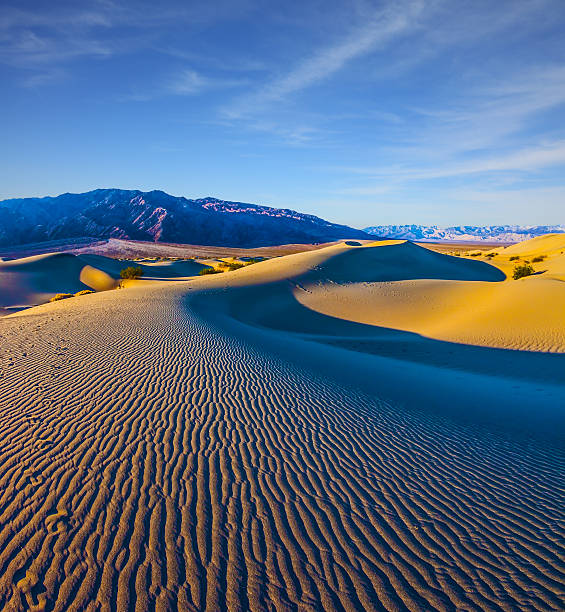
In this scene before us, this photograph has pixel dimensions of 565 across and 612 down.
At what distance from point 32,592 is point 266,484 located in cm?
237

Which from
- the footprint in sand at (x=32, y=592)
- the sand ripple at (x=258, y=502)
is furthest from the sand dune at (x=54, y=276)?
the footprint in sand at (x=32, y=592)

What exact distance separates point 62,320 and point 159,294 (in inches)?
289

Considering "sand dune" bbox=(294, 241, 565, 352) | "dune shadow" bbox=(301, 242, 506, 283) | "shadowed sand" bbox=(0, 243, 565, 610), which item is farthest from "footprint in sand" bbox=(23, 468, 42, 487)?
"dune shadow" bbox=(301, 242, 506, 283)

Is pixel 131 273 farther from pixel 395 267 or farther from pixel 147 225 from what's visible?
pixel 147 225

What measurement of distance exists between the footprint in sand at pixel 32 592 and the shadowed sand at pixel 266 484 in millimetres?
16

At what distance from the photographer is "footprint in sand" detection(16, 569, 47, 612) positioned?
285 centimetres

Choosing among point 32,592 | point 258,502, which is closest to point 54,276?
point 258,502

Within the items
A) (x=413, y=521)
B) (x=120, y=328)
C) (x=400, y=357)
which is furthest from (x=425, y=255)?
(x=413, y=521)

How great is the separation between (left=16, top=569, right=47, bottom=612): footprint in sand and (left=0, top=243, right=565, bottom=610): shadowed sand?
16 mm

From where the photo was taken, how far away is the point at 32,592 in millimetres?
2943

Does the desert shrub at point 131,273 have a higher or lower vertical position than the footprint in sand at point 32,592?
lower

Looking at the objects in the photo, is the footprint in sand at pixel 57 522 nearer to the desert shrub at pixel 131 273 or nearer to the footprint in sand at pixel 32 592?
the footprint in sand at pixel 32 592

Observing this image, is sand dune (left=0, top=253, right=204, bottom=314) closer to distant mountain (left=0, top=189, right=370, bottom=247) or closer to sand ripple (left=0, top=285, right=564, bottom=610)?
sand ripple (left=0, top=285, right=564, bottom=610)

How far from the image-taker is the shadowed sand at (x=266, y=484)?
10.3 ft
